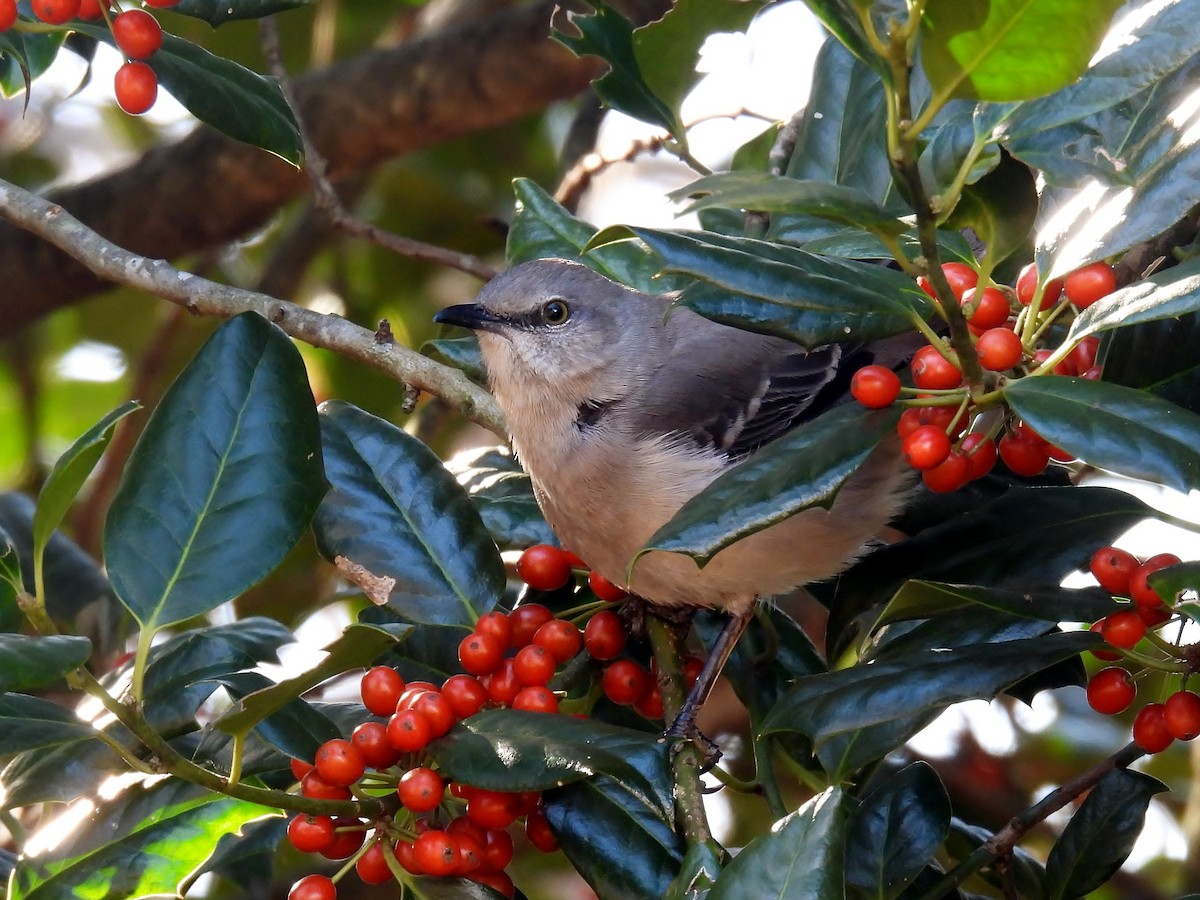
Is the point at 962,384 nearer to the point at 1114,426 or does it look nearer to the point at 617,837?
the point at 1114,426

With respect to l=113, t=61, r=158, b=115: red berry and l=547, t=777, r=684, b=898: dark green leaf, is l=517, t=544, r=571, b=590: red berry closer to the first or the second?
l=547, t=777, r=684, b=898: dark green leaf

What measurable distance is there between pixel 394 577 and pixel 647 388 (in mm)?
1085

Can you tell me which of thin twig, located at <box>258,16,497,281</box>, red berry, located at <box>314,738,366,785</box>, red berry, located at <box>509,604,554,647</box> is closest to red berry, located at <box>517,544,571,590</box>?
red berry, located at <box>509,604,554,647</box>

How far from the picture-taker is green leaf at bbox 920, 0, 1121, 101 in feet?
4.67

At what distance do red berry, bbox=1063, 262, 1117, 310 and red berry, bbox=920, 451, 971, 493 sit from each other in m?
0.28

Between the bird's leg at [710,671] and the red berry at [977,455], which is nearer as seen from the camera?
the red berry at [977,455]

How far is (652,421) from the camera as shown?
2.99 meters

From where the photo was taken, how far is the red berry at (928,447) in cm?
177

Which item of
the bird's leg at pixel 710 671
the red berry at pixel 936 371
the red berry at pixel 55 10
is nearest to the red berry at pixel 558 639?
the bird's leg at pixel 710 671

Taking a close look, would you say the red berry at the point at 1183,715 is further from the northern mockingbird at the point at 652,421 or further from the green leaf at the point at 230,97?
the green leaf at the point at 230,97

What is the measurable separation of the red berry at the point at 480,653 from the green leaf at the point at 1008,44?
1.10 metres

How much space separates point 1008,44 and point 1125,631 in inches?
33.6

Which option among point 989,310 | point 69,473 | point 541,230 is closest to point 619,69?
point 541,230

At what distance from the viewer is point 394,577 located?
7.29 ft
